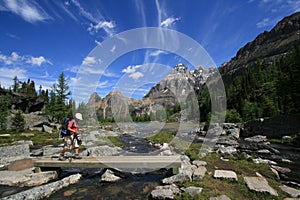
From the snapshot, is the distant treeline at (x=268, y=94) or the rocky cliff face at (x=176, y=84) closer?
the distant treeline at (x=268, y=94)

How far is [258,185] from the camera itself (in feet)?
23.4

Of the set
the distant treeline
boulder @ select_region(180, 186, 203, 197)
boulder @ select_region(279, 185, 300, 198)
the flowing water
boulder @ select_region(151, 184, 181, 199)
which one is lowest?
the flowing water

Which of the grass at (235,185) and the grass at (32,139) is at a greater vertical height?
the grass at (32,139)

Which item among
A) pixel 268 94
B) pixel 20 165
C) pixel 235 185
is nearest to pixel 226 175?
pixel 235 185

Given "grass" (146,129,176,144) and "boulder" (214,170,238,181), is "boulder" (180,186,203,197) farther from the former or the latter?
"grass" (146,129,176,144)

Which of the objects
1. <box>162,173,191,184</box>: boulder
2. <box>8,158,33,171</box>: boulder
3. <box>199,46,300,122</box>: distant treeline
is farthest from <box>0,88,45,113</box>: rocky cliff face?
<box>162,173,191,184</box>: boulder

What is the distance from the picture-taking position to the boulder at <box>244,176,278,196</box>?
21.6 feet

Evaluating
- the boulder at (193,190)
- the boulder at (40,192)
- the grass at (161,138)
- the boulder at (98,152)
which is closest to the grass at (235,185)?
the boulder at (193,190)

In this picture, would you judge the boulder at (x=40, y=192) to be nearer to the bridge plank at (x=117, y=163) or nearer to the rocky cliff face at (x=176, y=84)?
the bridge plank at (x=117, y=163)

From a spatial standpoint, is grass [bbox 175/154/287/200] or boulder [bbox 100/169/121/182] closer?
grass [bbox 175/154/287/200]

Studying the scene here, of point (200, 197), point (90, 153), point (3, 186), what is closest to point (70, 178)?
point (3, 186)

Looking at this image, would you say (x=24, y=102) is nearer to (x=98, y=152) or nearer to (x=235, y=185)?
(x=98, y=152)

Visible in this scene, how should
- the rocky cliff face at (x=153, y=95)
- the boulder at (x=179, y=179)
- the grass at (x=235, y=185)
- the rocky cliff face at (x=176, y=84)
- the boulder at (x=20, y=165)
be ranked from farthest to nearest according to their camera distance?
the rocky cliff face at (x=176, y=84), the rocky cliff face at (x=153, y=95), the boulder at (x=20, y=165), the boulder at (x=179, y=179), the grass at (x=235, y=185)

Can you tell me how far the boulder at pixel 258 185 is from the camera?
21.6 feet
